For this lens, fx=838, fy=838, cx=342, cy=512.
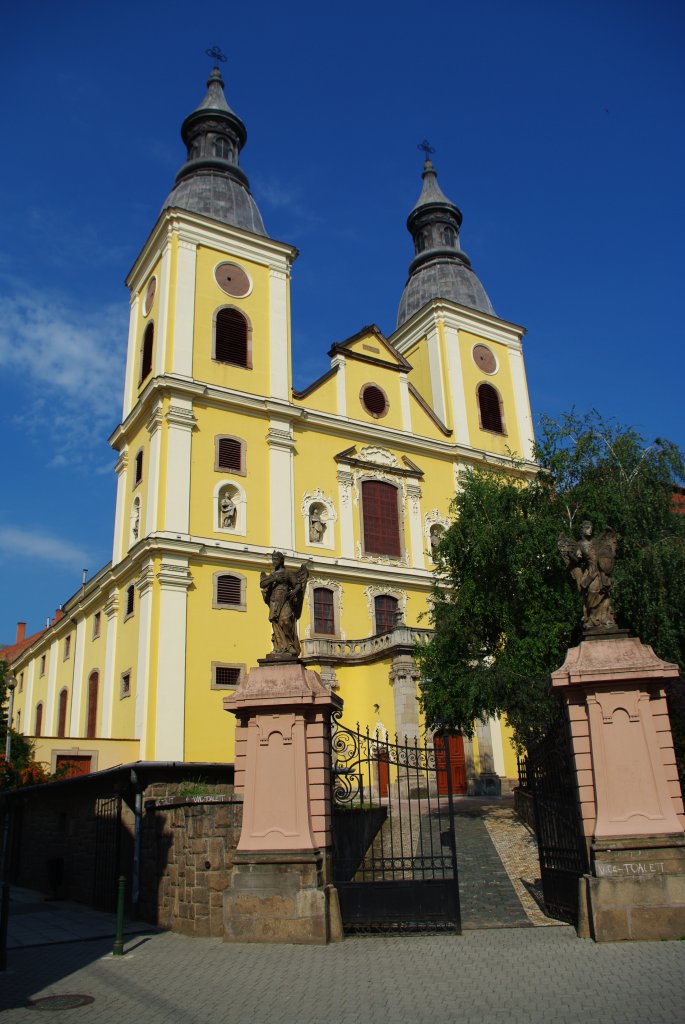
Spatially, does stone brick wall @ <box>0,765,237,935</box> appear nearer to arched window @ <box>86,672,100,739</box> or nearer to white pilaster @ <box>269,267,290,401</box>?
arched window @ <box>86,672,100,739</box>

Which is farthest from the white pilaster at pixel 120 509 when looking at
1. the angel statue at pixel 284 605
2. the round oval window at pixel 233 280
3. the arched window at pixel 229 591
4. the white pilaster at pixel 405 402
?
the angel statue at pixel 284 605

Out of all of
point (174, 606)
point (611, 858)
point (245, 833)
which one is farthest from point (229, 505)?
point (611, 858)

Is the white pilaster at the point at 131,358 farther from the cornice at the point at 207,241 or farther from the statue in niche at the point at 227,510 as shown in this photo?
the statue in niche at the point at 227,510

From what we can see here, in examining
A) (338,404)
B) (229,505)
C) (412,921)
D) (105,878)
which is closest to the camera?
(412,921)

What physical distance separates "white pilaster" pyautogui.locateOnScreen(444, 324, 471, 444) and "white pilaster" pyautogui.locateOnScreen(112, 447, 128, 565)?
13.5m

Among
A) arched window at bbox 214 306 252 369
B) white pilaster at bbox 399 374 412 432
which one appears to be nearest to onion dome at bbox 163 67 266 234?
arched window at bbox 214 306 252 369

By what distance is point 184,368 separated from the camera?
28703 mm

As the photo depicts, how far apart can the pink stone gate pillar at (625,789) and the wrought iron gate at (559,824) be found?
0.34 m

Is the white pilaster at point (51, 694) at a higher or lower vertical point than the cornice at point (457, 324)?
lower

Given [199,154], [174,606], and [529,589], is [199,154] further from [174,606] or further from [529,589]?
[529,589]

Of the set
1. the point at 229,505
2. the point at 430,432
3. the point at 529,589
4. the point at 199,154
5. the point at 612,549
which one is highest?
the point at 199,154

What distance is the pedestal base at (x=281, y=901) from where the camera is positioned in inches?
400

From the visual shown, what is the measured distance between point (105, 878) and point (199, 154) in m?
32.1

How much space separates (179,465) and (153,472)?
92cm
